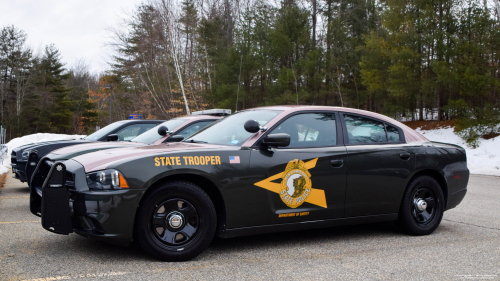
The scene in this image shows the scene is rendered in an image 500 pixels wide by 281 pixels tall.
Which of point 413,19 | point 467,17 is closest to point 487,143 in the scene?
point 467,17

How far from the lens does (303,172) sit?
446 centimetres

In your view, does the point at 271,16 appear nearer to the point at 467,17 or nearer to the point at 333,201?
the point at 467,17

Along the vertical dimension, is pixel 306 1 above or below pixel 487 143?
above

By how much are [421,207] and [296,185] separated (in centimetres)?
186

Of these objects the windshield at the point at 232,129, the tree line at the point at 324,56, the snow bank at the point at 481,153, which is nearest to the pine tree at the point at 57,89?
the tree line at the point at 324,56

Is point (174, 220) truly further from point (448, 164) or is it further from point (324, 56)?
point (324, 56)

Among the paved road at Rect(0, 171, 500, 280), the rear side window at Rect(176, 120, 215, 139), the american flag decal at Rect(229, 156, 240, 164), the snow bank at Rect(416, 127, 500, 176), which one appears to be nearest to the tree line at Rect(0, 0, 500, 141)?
the snow bank at Rect(416, 127, 500, 176)

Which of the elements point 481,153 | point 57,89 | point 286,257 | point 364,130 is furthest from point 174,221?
point 57,89

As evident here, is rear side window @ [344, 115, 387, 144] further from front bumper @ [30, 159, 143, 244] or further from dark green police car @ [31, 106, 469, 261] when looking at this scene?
front bumper @ [30, 159, 143, 244]

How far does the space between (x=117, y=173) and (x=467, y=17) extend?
25.5m

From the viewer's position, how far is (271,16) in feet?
113

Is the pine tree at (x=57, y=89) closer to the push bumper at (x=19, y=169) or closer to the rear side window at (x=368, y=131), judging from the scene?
the push bumper at (x=19, y=169)

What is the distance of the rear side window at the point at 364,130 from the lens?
5.02 metres

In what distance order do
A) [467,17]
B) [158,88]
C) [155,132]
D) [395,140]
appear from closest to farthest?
[395,140], [155,132], [467,17], [158,88]
